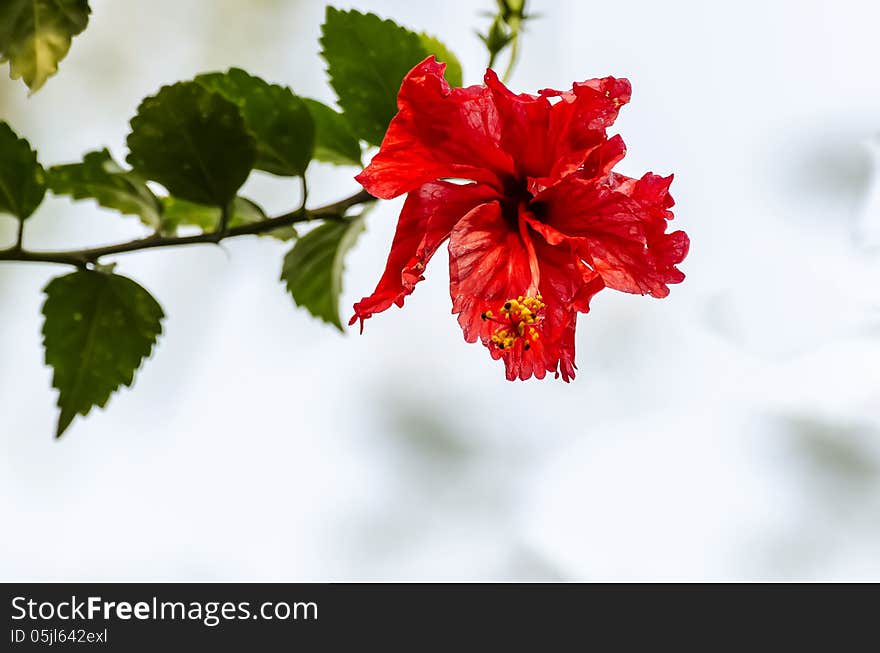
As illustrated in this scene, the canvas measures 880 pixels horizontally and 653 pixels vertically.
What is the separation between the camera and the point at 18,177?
1.30 feet

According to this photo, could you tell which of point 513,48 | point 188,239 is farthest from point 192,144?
point 513,48

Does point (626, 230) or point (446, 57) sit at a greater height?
point (446, 57)

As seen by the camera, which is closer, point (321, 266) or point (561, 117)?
point (561, 117)

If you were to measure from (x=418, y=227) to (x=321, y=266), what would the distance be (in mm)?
110

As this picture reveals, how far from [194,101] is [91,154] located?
73mm

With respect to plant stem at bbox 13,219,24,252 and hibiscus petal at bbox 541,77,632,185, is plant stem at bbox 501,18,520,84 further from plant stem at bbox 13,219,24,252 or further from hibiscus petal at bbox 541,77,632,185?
plant stem at bbox 13,219,24,252

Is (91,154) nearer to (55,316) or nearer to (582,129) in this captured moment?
(55,316)

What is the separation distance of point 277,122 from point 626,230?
160 millimetres

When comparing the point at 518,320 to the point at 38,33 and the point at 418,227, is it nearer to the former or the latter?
the point at 418,227

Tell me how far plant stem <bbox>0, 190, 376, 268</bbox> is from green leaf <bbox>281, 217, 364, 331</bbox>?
0.06ft

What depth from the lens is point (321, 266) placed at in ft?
1.47

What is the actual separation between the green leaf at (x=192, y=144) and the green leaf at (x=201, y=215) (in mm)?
18

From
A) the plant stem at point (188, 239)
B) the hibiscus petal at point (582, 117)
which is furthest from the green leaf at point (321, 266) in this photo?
the hibiscus petal at point (582, 117)

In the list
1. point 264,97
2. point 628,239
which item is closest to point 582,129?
point 628,239
